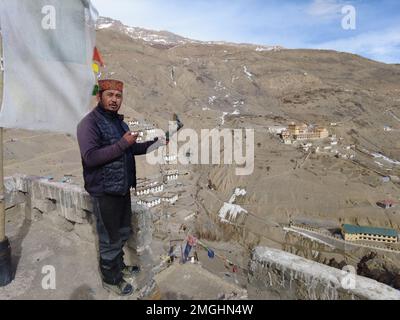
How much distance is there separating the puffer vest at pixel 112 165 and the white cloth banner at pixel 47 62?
539 mm

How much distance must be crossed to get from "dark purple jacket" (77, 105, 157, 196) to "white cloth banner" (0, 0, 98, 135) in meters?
0.53

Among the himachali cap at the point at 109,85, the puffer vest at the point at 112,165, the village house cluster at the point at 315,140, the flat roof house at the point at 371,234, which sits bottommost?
the flat roof house at the point at 371,234

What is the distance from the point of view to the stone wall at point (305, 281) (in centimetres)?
228

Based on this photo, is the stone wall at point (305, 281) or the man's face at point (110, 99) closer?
the stone wall at point (305, 281)

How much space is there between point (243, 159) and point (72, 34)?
3564 cm

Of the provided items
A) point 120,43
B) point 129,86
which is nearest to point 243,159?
point 129,86

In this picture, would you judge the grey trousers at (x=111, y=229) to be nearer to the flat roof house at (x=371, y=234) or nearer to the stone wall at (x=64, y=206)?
the stone wall at (x=64, y=206)

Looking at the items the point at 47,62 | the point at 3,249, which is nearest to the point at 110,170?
the point at 47,62

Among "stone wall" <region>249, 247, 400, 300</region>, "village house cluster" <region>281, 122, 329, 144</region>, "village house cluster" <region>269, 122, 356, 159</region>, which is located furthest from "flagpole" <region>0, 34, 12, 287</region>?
"village house cluster" <region>281, 122, 329, 144</region>

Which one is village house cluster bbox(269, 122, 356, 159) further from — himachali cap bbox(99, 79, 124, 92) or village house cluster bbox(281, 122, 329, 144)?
himachali cap bbox(99, 79, 124, 92)

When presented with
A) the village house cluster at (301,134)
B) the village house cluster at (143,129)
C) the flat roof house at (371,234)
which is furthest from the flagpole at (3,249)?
the village house cluster at (301,134)

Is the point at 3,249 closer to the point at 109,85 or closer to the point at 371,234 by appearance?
the point at 109,85
